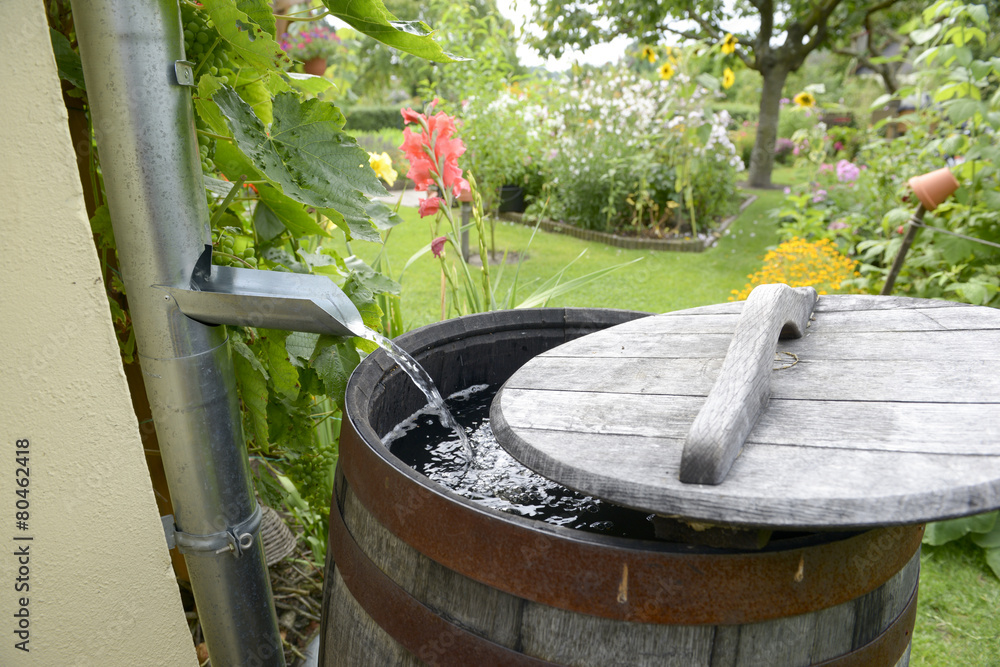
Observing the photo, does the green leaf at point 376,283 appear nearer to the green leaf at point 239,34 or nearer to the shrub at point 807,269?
the green leaf at point 239,34

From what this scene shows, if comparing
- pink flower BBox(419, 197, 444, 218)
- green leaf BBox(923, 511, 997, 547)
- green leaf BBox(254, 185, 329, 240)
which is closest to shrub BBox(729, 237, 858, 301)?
green leaf BBox(923, 511, 997, 547)

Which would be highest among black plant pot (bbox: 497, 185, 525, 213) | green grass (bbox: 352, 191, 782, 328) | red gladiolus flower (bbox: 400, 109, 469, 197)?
red gladiolus flower (bbox: 400, 109, 469, 197)

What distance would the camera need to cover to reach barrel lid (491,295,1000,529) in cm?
58

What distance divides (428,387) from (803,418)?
0.71 metres

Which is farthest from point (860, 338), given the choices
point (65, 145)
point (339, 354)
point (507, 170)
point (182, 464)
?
point (507, 170)

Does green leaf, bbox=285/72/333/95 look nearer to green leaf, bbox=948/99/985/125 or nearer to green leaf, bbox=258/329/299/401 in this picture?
green leaf, bbox=258/329/299/401

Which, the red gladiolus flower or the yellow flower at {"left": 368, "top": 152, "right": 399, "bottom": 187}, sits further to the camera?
the yellow flower at {"left": 368, "top": 152, "right": 399, "bottom": 187}

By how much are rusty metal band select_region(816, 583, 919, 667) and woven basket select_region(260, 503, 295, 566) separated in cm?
134

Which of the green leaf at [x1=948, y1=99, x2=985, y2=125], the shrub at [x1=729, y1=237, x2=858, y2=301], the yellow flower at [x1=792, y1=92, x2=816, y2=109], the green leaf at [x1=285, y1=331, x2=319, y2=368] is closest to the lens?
the green leaf at [x1=285, y1=331, x2=319, y2=368]

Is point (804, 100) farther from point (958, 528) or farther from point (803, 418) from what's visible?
point (803, 418)

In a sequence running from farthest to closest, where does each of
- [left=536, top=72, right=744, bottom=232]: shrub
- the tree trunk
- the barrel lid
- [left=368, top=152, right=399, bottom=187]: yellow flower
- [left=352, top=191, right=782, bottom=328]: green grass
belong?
1. the tree trunk
2. [left=536, top=72, right=744, bottom=232]: shrub
3. [left=352, top=191, right=782, bottom=328]: green grass
4. [left=368, top=152, right=399, bottom=187]: yellow flower
5. the barrel lid

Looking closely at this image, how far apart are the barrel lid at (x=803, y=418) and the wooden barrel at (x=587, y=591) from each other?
90 mm

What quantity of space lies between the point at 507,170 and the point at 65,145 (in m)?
5.24

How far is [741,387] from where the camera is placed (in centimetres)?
73
